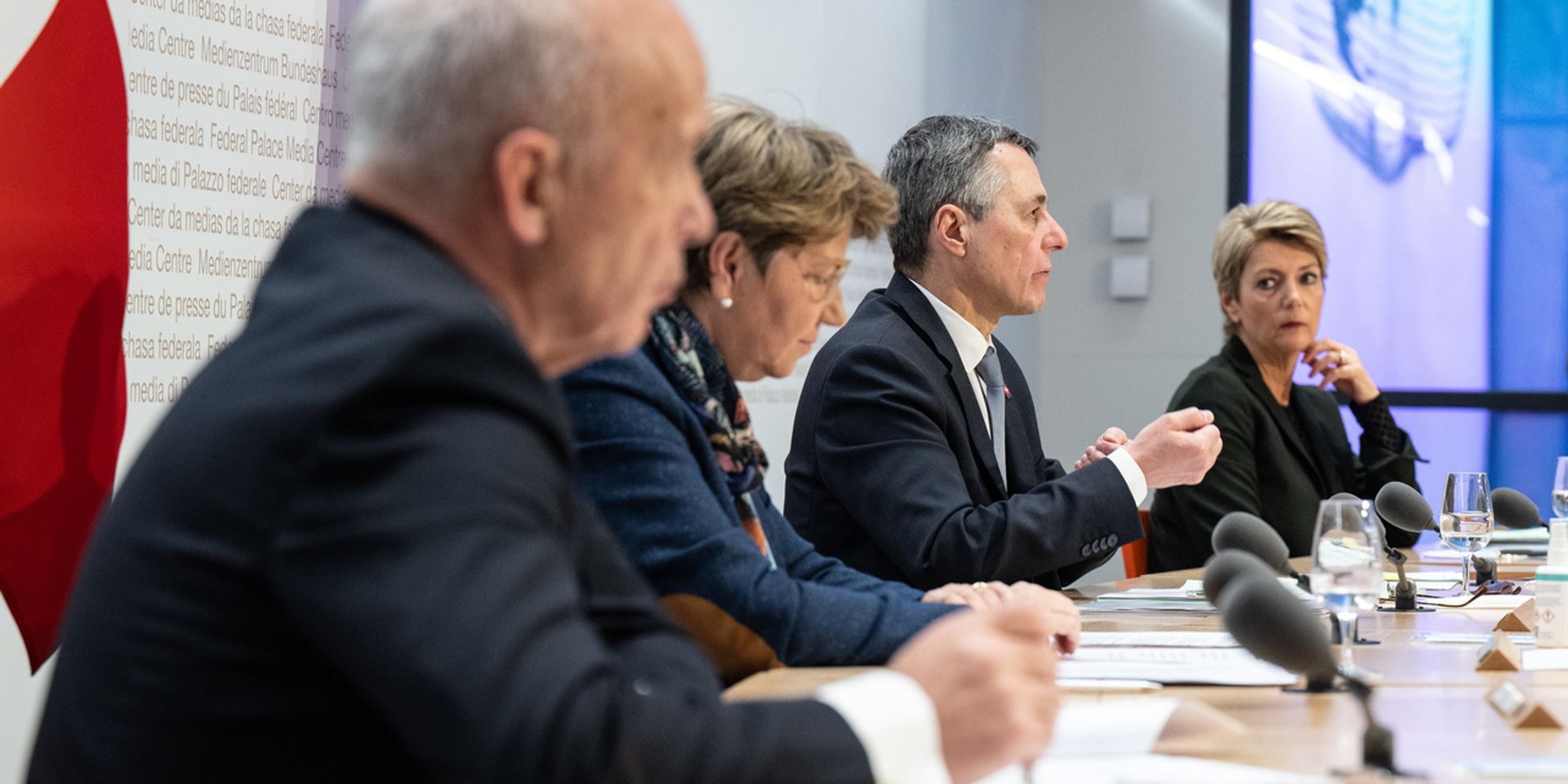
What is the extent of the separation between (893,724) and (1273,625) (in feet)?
2.51

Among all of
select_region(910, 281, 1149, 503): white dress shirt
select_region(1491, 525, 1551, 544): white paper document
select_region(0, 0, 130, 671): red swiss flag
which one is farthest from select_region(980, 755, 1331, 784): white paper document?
select_region(1491, 525, 1551, 544): white paper document

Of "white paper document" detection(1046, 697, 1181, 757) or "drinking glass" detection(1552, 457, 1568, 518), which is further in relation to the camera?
"drinking glass" detection(1552, 457, 1568, 518)

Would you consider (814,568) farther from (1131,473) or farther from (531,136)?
(531,136)

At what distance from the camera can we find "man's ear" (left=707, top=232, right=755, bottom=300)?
6.32 ft

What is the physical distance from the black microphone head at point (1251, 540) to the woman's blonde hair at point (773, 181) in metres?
0.63

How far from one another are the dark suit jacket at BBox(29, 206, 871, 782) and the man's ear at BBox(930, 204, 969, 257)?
2211 millimetres

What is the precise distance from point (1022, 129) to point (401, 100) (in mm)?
5954

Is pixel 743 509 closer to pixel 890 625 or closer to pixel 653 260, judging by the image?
pixel 890 625

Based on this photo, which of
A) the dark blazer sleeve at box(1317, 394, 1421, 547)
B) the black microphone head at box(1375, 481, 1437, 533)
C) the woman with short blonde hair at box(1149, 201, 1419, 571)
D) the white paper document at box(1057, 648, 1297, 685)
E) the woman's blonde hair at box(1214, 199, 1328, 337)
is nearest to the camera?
the white paper document at box(1057, 648, 1297, 685)

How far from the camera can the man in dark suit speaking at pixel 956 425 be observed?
101 inches

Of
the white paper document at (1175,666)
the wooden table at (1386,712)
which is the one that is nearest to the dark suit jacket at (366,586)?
the wooden table at (1386,712)

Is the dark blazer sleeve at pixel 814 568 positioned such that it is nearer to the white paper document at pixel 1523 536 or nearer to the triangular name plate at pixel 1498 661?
the triangular name plate at pixel 1498 661

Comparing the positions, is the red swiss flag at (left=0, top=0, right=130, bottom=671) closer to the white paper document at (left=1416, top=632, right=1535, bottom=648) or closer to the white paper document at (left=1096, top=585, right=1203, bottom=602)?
the white paper document at (left=1096, top=585, right=1203, bottom=602)

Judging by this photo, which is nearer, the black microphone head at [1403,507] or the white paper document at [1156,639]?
the white paper document at [1156,639]
